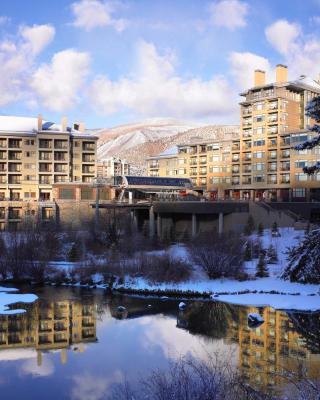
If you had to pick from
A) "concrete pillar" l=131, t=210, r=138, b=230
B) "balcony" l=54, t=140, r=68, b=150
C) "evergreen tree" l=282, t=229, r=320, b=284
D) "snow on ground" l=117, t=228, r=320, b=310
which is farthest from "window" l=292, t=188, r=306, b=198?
"evergreen tree" l=282, t=229, r=320, b=284

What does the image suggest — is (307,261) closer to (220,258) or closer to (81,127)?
(220,258)

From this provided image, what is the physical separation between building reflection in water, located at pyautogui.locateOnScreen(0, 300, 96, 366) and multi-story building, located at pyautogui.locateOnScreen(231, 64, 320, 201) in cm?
4639

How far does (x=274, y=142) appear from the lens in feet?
250

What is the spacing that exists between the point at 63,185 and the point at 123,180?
1334 cm

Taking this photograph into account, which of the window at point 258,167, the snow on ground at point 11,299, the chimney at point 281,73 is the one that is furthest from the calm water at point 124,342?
the chimney at point 281,73

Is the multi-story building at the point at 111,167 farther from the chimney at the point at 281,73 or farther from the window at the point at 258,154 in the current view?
the chimney at the point at 281,73

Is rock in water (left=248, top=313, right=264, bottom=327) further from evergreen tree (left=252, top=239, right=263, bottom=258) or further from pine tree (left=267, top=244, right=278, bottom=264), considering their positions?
evergreen tree (left=252, top=239, right=263, bottom=258)

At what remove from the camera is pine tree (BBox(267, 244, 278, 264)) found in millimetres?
45219

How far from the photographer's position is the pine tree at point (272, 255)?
4522 cm

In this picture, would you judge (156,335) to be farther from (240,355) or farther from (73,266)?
(73,266)

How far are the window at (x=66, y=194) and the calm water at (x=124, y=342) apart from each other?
125 ft

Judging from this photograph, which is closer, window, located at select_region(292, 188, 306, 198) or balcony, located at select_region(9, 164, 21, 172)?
window, located at select_region(292, 188, 306, 198)

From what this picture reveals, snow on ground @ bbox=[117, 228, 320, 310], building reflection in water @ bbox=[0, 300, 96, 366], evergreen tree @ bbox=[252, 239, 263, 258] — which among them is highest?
evergreen tree @ bbox=[252, 239, 263, 258]

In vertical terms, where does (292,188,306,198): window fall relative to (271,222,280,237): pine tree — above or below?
above
